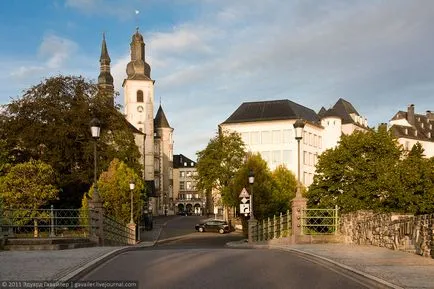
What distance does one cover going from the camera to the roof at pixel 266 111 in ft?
333

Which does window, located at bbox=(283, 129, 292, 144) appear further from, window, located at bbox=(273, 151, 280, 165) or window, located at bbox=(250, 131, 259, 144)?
window, located at bbox=(250, 131, 259, 144)

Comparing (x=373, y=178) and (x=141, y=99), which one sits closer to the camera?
(x=373, y=178)

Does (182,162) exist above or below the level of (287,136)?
below

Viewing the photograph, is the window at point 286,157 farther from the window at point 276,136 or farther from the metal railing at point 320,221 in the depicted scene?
the metal railing at point 320,221

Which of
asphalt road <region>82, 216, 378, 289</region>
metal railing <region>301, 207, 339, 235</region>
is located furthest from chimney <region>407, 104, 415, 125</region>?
asphalt road <region>82, 216, 378, 289</region>

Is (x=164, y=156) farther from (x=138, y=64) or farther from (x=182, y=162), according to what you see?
(x=182, y=162)

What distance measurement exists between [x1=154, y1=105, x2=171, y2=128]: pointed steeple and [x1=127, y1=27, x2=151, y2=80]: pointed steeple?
72.6ft

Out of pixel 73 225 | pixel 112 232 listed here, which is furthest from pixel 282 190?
pixel 73 225

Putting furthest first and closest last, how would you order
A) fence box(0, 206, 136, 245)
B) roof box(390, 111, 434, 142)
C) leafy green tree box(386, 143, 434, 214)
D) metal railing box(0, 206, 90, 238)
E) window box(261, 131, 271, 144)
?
roof box(390, 111, 434, 142) → window box(261, 131, 271, 144) → leafy green tree box(386, 143, 434, 214) → fence box(0, 206, 136, 245) → metal railing box(0, 206, 90, 238)

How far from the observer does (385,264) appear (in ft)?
46.4

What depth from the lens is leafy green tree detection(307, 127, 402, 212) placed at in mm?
A: 35500

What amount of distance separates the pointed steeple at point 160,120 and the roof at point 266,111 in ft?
119

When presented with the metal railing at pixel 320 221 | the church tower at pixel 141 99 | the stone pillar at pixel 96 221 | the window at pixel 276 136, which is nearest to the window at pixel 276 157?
the window at pixel 276 136

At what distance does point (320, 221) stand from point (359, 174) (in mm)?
13977
